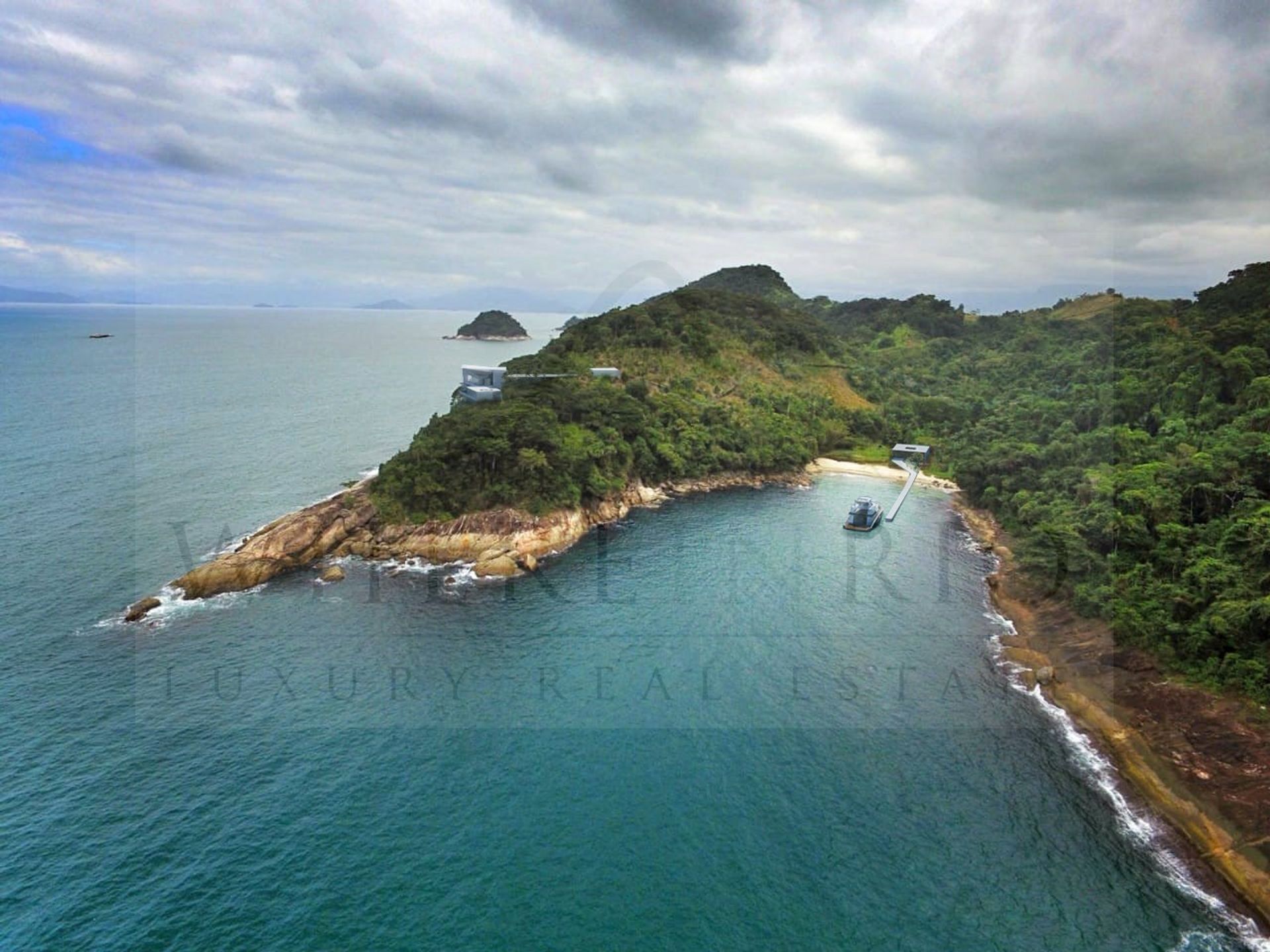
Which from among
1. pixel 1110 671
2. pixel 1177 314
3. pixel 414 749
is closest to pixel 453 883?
pixel 414 749

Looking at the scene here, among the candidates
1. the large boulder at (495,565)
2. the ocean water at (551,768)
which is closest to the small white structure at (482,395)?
the large boulder at (495,565)

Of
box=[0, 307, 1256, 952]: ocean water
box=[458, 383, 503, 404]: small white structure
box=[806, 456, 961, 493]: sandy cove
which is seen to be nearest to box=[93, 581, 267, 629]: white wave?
box=[0, 307, 1256, 952]: ocean water

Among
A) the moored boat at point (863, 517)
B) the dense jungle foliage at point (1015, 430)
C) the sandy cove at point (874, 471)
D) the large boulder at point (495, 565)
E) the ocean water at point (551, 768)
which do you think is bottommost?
the ocean water at point (551, 768)

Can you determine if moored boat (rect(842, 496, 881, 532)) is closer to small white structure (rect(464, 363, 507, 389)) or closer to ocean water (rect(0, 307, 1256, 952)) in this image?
ocean water (rect(0, 307, 1256, 952))

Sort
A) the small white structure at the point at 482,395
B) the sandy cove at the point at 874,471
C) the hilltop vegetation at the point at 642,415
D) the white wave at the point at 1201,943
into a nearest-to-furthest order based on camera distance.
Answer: the white wave at the point at 1201,943, the hilltop vegetation at the point at 642,415, the small white structure at the point at 482,395, the sandy cove at the point at 874,471

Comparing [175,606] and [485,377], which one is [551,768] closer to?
[175,606]

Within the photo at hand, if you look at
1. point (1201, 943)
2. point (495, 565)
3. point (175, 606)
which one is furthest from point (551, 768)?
point (175, 606)

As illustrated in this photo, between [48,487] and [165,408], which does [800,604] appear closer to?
[48,487]

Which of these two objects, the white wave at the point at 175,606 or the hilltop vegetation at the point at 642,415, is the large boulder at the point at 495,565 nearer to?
the hilltop vegetation at the point at 642,415
